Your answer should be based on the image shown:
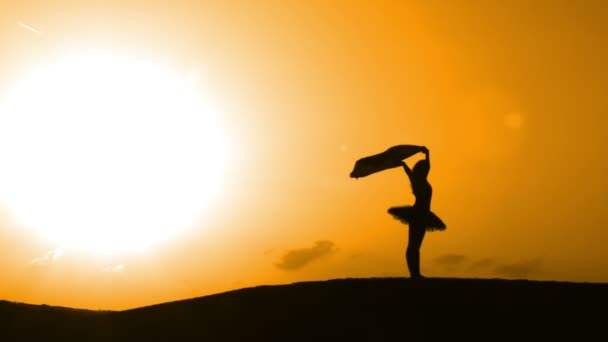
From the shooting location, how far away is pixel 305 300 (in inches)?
520

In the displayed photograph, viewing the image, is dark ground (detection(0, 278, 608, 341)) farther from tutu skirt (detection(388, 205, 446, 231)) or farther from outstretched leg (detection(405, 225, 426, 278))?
tutu skirt (detection(388, 205, 446, 231))

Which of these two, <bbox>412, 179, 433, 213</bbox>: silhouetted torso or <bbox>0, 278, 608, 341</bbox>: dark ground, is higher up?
<bbox>412, 179, 433, 213</bbox>: silhouetted torso

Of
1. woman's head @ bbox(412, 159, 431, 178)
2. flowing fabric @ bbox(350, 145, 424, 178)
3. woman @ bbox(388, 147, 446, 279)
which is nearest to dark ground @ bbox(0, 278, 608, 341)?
woman @ bbox(388, 147, 446, 279)

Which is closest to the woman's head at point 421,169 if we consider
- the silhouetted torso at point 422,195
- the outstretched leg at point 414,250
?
the silhouetted torso at point 422,195

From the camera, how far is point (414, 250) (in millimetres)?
13438

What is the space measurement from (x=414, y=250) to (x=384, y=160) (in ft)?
8.68

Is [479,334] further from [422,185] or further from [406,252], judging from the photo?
[422,185]

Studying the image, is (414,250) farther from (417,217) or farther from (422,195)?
(422,195)

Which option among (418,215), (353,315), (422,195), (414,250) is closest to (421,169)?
(422,195)

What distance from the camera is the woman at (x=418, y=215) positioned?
44.2 feet

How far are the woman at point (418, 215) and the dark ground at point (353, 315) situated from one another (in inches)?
24.1

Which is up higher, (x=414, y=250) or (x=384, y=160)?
(x=384, y=160)

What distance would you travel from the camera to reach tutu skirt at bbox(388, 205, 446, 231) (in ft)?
44.3

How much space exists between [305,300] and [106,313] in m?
5.78
